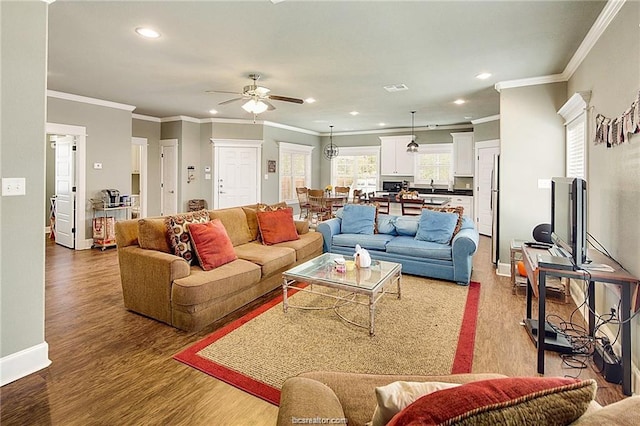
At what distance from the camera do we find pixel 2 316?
2166mm

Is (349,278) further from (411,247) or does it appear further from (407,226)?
(407,226)

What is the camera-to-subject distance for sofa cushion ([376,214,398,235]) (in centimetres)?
506

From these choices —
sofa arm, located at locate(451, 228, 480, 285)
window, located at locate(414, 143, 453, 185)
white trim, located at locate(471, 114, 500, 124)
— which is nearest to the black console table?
sofa arm, located at locate(451, 228, 480, 285)

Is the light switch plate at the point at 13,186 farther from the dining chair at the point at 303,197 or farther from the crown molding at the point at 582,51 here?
the dining chair at the point at 303,197

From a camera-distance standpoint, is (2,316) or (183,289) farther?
(183,289)

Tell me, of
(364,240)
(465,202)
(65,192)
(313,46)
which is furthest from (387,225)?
(65,192)

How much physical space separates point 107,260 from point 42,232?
127 inches

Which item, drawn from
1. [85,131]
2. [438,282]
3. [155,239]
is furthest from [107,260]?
[438,282]

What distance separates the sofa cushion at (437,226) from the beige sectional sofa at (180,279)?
6.42 ft

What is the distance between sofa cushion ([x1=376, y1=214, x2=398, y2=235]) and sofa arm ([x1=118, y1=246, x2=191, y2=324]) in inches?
118

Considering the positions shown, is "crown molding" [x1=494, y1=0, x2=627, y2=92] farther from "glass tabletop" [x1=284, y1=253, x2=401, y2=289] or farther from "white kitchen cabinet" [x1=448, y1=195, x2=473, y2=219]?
"white kitchen cabinet" [x1=448, y1=195, x2=473, y2=219]

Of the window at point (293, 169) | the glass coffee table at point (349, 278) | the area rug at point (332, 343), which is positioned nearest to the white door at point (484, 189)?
the area rug at point (332, 343)

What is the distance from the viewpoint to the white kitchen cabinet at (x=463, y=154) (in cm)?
820

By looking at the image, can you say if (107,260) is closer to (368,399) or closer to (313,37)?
(313,37)
